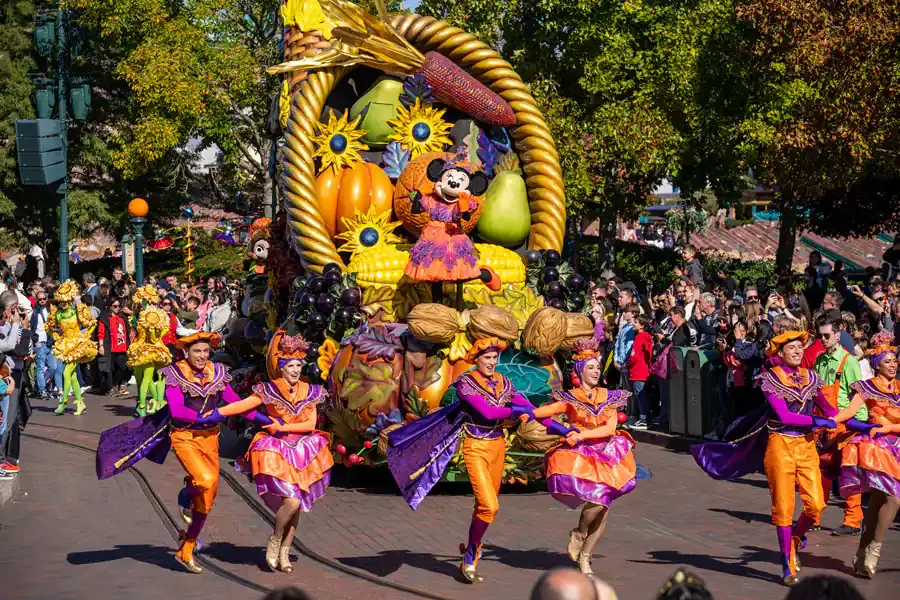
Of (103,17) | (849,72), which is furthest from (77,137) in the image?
(849,72)

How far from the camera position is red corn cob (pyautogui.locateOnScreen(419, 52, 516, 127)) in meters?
13.5

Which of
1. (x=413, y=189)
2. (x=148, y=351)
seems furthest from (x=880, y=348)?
(x=148, y=351)

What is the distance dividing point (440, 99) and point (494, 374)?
5286 mm

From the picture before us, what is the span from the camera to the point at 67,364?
18.7 meters

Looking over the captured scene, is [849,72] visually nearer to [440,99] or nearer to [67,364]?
[440,99]

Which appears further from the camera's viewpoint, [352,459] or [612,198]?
[612,198]

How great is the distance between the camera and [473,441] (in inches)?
352

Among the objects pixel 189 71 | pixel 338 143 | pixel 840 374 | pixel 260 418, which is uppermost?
pixel 189 71

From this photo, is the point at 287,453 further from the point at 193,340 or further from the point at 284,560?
the point at 193,340

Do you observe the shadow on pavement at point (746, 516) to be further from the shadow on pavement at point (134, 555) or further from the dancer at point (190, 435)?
the shadow on pavement at point (134, 555)

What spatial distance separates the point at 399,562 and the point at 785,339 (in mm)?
3031

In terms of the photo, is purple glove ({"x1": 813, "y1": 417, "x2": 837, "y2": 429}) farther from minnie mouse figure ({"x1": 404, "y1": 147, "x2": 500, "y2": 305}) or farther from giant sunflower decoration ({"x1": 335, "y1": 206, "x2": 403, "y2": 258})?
giant sunflower decoration ({"x1": 335, "y1": 206, "x2": 403, "y2": 258})

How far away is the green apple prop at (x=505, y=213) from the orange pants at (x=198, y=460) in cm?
490

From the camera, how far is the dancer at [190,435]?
9070 mm
